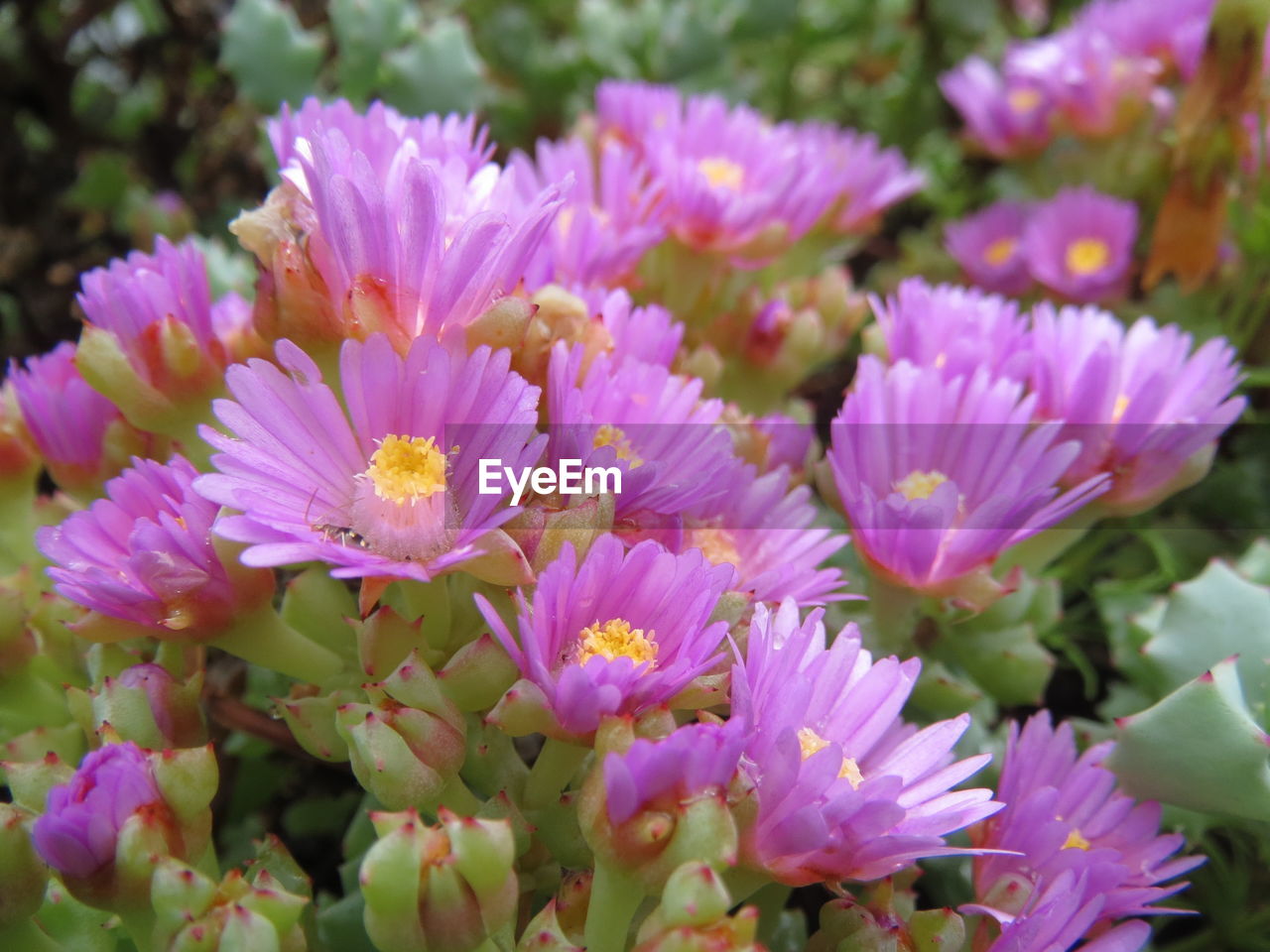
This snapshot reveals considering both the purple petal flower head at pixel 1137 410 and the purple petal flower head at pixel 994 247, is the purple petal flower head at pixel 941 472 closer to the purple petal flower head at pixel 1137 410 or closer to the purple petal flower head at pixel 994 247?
the purple petal flower head at pixel 1137 410

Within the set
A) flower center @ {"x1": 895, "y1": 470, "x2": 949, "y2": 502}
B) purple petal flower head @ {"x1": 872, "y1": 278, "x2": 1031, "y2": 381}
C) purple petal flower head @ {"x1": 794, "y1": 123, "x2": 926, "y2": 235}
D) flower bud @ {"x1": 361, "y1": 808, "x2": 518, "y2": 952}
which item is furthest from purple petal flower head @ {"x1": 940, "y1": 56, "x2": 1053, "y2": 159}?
flower bud @ {"x1": 361, "y1": 808, "x2": 518, "y2": 952}

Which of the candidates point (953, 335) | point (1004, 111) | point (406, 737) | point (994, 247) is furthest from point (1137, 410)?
point (1004, 111)

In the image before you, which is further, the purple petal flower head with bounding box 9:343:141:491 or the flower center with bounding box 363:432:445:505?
the purple petal flower head with bounding box 9:343:141:491

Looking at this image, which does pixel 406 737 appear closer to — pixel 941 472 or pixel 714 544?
pixel 714 544

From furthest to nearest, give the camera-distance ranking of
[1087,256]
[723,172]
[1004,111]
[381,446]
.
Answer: [1004,111] < [1087,256] < [723,172] < [381,446]

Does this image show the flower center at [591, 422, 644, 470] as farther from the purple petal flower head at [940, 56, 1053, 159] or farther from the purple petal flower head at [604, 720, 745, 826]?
the purple petal flower head at [940, 56, 1053, 159]

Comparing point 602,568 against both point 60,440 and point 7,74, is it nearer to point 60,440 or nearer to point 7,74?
point 60,440
